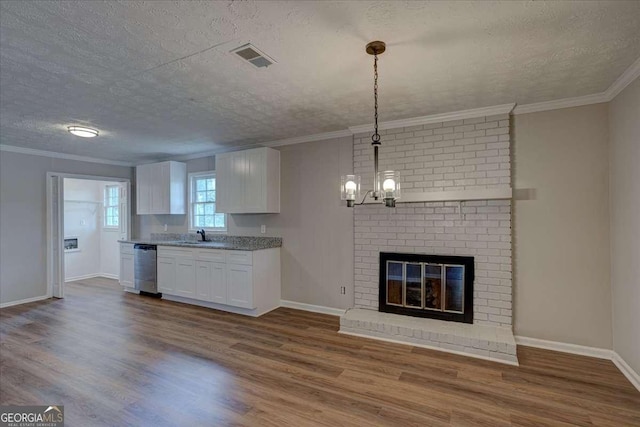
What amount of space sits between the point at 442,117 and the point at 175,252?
176 inches

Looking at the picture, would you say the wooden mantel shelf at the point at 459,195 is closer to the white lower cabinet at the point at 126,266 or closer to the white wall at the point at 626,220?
the white wall at the point at 626,220

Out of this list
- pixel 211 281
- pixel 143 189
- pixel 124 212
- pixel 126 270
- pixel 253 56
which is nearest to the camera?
pixel 253 56

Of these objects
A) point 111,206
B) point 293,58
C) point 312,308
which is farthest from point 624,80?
point 111,206

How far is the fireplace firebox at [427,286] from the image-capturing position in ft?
11.7

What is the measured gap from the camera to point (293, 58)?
7.54 feet

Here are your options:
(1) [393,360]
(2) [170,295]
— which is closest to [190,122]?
(2) [170,295]

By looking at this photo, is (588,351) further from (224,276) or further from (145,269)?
(145,269)

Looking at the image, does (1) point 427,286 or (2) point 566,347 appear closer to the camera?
(2) point 566,347

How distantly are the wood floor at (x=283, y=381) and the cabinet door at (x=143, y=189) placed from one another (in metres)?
2.68

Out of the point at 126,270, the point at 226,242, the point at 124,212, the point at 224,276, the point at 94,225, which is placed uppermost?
the point at 124,212

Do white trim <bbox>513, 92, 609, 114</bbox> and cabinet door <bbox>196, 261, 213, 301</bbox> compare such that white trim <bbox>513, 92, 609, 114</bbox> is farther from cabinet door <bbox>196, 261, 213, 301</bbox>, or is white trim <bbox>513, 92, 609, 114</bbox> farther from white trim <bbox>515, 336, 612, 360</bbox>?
cabinet door <bbox>196, 261, 213, 301</bbox>

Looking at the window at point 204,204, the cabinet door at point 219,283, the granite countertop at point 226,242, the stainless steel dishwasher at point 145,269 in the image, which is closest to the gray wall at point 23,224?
the stainless steel dishwasher at point 145,269

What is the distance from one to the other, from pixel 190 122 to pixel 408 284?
3357 millimetres

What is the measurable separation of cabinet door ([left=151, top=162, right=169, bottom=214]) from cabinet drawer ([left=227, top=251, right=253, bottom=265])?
2100 mm
